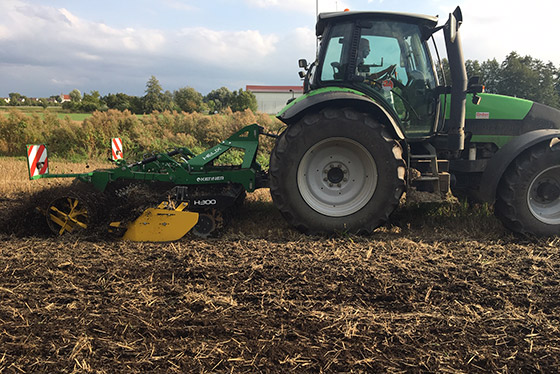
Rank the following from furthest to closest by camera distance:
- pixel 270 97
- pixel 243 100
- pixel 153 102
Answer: pixel 270 97 < pixel 243 100 < pixel 153 102

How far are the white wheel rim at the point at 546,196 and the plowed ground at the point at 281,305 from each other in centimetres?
35

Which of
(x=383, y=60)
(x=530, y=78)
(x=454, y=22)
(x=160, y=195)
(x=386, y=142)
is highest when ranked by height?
(x=530, y=78)

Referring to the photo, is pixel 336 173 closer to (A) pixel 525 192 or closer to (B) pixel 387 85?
(B) pixel 387 85

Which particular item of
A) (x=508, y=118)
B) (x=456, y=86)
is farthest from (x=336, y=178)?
(x=508, y=118)

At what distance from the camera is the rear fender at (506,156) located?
14.2ft

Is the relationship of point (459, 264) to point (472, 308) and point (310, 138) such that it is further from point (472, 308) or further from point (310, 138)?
point (310, 138)

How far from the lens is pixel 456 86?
4.63 meters

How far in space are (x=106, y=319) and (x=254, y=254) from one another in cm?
158

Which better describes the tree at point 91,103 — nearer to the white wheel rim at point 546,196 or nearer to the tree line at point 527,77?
the tree line at point 527,77

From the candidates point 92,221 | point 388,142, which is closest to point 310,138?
point 388,142

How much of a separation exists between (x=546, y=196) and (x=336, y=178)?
2.37 m

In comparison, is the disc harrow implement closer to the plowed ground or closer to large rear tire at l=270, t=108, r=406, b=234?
the plowed ground

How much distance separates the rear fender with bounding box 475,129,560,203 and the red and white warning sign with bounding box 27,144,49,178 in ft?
17.2

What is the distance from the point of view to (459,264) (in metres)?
3.57
